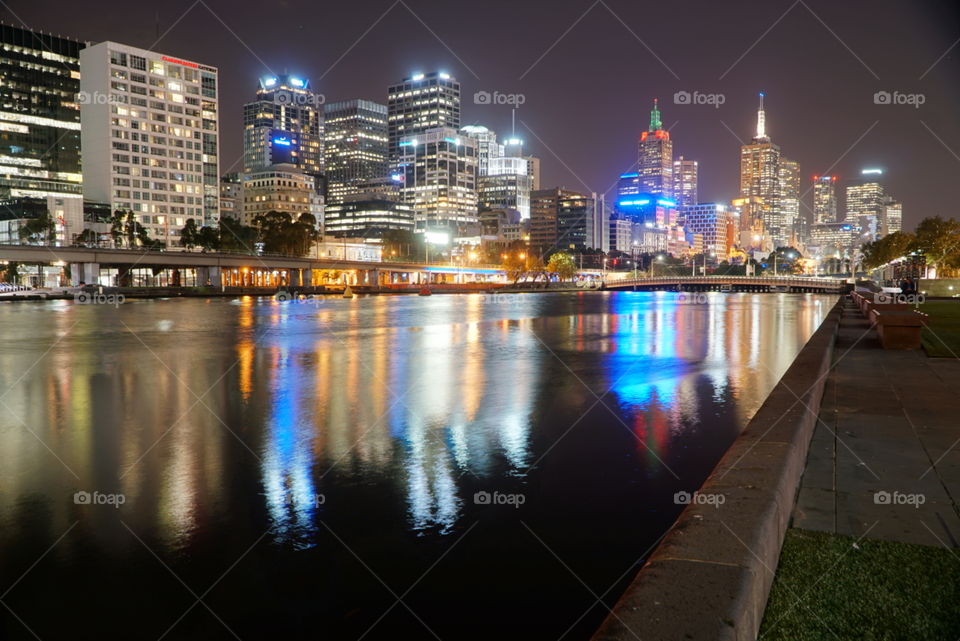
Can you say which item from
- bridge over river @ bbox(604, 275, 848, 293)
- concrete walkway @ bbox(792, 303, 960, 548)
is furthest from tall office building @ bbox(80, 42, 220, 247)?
concrete walkway @ bbox(792, 303, 960, 548)

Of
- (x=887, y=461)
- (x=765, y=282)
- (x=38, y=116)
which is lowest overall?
(x=887, y=461)

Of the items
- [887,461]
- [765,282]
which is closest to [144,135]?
[765,282]

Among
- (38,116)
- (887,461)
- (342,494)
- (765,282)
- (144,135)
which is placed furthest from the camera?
(38,116)

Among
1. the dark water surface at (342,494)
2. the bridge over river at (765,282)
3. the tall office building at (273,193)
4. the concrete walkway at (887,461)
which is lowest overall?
the dark water surface at (342,494)

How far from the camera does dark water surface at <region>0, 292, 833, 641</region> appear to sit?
16.1 ft

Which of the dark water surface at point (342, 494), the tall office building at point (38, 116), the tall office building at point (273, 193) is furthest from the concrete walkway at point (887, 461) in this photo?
the tall office building at point (273, 193)

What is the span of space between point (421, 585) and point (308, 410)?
22.0 ft

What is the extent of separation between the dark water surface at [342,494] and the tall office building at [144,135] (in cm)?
14551

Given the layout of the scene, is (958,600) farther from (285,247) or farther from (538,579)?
(285,247)

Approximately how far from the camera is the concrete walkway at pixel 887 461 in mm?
5289

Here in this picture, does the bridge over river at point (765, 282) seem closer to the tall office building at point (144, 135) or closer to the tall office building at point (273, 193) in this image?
the tall office building at point (144, 135)

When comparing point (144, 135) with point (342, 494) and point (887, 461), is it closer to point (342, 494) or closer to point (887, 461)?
point (342, 494)

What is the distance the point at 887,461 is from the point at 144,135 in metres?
166

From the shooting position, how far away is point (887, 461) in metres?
6.86
